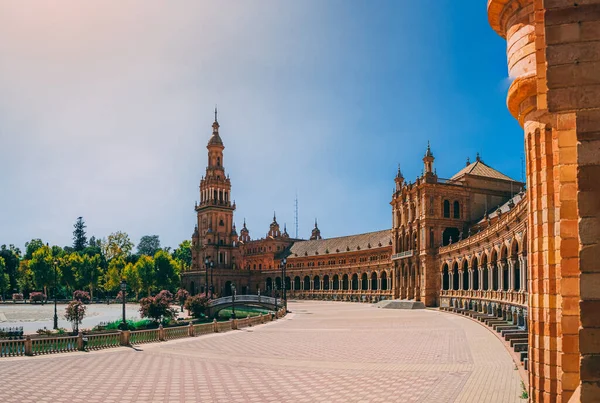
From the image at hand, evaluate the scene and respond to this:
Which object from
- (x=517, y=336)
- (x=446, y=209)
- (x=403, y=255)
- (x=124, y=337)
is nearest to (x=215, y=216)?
(x=403, y=255)

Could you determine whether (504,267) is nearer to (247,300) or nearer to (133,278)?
(247,300)

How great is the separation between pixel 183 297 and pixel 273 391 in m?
68.0

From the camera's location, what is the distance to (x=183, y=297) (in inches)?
3260

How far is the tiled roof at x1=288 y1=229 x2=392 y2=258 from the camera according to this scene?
9206cm

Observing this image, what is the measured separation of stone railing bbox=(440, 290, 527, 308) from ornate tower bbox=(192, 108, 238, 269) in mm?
57865

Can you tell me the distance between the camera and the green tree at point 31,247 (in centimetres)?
14100

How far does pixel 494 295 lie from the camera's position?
44312mm

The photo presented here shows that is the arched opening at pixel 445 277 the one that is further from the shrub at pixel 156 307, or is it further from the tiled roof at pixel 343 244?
the shrub at pixel 156 307

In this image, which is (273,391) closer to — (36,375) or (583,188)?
(36,375)

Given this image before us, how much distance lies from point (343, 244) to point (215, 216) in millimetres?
27771

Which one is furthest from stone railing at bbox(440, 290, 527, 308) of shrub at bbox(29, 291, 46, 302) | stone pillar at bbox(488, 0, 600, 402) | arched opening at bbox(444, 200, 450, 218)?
shrub at bbox(29, 291, 46, 302)

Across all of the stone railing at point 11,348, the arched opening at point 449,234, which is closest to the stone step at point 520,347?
the stone railing at point 11,348

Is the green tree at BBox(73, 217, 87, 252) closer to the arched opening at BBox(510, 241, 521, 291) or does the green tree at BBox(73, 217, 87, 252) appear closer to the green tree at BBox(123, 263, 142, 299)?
the green tree at BBox(123, 263, 142, 299)

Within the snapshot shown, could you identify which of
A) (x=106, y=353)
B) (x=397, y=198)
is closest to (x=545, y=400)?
(x=106, y=353)
